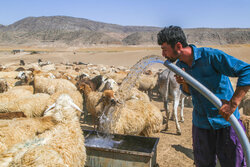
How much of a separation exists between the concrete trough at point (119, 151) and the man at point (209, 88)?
1361 mm

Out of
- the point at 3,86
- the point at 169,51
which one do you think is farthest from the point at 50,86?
the point at 169,51

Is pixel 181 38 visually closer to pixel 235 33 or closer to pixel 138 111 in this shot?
pixel 138 111

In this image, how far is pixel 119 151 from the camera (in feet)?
12.2

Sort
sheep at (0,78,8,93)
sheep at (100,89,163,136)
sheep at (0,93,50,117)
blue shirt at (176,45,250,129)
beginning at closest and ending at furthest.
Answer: blue shirt at (176,45,250,129) → sheep at (100,89,163,136) → sheep at (0,93,50,117) → sheep at (0,78,8,93)

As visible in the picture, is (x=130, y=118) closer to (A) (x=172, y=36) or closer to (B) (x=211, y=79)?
(B) (x=211, y=79)

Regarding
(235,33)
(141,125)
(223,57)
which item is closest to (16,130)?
(141,125)

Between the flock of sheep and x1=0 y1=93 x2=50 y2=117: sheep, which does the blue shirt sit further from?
x1=0 y1=93 x2=50 y2=117: sheep

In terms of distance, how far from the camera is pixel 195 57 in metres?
2.25

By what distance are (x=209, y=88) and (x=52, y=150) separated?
2146mm

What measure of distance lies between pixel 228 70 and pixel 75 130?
257cm

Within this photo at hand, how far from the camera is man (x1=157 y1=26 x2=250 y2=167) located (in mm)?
2137

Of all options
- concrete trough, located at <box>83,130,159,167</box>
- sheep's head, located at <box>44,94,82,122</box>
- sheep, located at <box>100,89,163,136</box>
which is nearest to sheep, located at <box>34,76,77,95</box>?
→ sheep's head, located at <box>44,94,82,122</box>

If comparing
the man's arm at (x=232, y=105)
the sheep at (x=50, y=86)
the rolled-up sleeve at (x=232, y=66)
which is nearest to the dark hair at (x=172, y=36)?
the rolled-up sleeve at (x=232, y=66)

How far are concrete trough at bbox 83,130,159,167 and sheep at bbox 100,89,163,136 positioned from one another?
0.36 m
